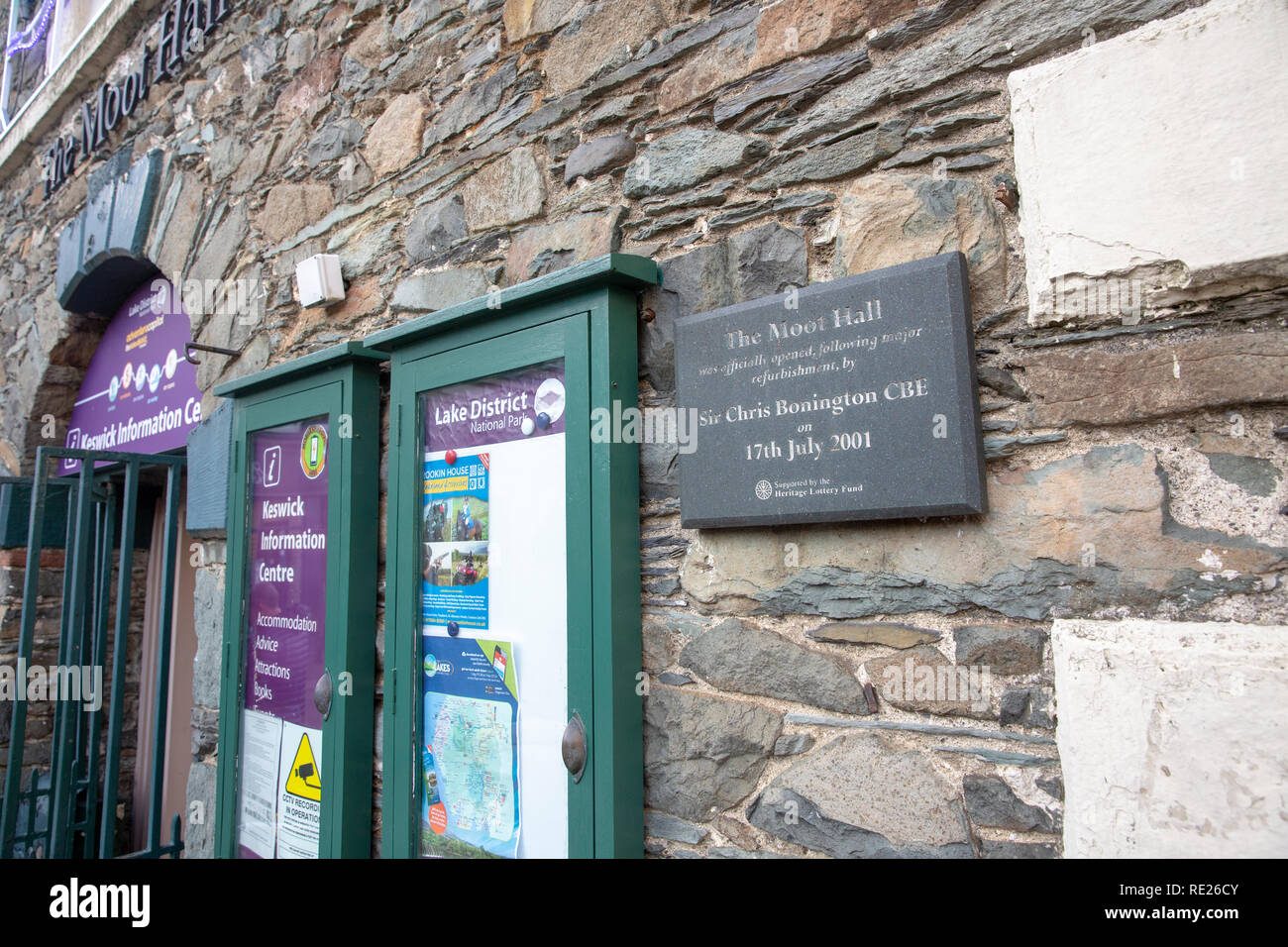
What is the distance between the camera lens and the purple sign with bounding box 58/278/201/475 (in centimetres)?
397

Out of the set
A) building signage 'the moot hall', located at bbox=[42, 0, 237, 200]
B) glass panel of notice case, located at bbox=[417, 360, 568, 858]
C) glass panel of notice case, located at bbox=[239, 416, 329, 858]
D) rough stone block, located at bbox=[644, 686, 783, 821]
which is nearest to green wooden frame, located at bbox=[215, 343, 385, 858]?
glass panel of notice case, located at bbox=[239, 416, 329, 858]

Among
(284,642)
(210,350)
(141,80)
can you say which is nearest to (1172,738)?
(284,642)

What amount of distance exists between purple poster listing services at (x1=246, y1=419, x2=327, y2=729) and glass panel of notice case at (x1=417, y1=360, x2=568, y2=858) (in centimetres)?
62

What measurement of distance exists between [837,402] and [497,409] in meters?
0.98

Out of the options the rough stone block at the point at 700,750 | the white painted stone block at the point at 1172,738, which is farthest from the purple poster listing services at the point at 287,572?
the white painted stone block at the point at 1172,738

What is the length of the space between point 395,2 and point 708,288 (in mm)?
1886

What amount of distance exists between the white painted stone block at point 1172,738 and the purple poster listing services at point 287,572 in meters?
2.25

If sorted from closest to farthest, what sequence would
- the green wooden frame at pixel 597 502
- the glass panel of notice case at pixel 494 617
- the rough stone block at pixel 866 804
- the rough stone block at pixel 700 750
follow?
1. the rough stone block at pixel 866 804
2. the rough stone block at pixel 700 750
3. the green wooden frame at pixel 597 502
4. the glass panel of notice case at pixel 494 617

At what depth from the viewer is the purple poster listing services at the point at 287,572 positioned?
2.75m

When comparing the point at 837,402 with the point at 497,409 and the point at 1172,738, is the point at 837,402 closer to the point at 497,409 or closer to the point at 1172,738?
the point at 1172,738

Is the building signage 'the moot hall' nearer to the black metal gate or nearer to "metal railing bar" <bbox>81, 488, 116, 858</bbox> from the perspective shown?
the black metal gate

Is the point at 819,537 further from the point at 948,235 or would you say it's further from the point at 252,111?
the point at 252,111

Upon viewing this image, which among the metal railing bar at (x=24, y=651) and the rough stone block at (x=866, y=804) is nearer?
the rough stone block at (x=866, y=804)

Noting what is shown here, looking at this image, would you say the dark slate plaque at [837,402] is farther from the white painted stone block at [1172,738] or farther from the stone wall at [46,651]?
the stone wall at [46,651]
